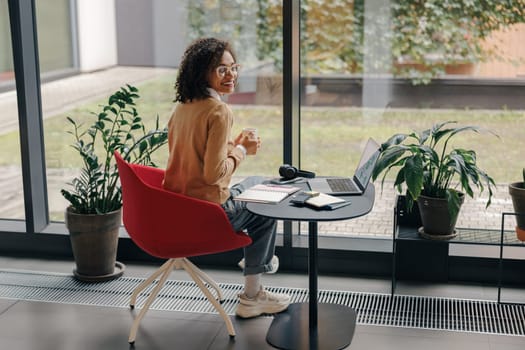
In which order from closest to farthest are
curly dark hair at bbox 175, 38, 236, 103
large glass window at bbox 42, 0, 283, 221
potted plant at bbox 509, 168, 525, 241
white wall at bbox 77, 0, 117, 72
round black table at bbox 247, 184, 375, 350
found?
round black table at bbox 247, 184, 375, 350
curly dark hair at bbox 175, 38, 236, 103
potted plant at bbox 509, 168, 525, 241
large glass window at bbox 42, 0, 283, 221
white wall at bbox 77, 0, 117, 72

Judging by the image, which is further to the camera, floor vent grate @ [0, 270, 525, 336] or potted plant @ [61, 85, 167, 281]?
potted plant @ [61, 85, 167, 281]

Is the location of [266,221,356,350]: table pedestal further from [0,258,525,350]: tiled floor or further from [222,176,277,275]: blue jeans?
[222,176,277,275]: blue jeans

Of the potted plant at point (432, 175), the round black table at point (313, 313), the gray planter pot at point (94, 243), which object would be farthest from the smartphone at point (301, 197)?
the gray planter pot at point (94, 243)

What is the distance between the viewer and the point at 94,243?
4344mm

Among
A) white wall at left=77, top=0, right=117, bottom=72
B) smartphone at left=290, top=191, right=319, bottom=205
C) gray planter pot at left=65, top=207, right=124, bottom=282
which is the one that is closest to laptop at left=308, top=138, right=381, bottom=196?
smartphone at left=290, top=191, right=319, bottom=205

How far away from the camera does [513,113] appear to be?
417 centimetres

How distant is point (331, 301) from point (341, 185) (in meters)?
0.70

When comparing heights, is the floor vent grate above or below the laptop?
below

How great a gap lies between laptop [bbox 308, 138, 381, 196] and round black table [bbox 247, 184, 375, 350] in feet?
0.16

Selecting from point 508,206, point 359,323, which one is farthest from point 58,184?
point 508,206

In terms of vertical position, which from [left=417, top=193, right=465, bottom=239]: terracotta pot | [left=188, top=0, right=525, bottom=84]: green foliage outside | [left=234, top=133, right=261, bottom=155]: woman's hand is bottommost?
[left=417, top=193, right=465, bottom=239]: terracotta pot

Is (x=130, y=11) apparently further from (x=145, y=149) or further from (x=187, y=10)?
(x=145, y=149)

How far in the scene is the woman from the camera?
11.4ft

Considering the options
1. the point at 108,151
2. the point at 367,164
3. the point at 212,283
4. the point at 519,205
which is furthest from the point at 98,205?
the point at 519,205
